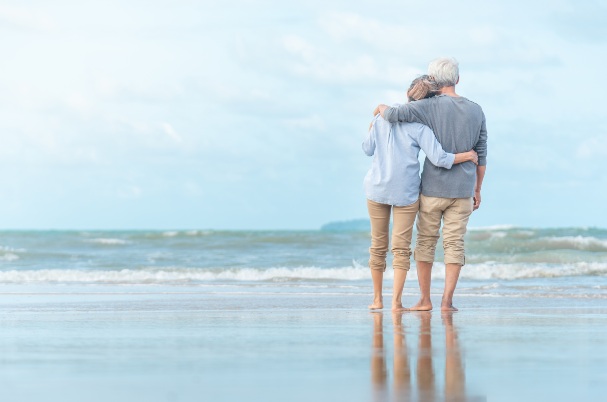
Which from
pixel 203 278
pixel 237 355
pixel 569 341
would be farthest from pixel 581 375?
pixel 203 278

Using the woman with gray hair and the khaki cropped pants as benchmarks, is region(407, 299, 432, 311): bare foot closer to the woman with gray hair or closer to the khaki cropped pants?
the woman with gray hair

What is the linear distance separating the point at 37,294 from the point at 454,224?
14.8ft

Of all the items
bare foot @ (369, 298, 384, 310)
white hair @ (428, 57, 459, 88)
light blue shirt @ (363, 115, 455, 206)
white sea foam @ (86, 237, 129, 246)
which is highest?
white hair @ (428, 57, 459, 88)

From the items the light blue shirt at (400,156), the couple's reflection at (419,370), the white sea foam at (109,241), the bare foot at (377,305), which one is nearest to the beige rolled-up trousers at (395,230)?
Answer: the light blue shirt at (400,156)

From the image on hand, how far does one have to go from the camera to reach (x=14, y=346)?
422 centimetres

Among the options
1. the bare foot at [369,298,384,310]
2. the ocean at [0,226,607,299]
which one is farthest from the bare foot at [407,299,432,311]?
the ocean at [0,226,607,299]

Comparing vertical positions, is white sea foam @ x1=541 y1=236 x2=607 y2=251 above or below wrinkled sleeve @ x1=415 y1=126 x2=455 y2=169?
below

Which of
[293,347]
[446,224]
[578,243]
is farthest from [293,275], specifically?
[578,243]

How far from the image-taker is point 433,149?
582 centimetres

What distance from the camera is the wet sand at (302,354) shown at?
3.03 metres

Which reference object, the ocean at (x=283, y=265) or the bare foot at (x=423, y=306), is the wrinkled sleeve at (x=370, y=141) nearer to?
the bare foot at (x=423, y=306)

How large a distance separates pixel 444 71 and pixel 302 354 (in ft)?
8.98

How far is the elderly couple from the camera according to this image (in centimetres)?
588

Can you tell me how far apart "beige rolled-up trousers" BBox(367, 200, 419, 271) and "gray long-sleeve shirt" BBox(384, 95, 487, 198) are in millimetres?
192
